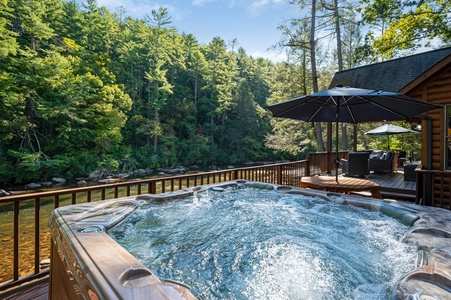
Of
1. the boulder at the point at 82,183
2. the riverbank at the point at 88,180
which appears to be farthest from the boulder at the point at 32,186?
the boulder at the point at 82,183

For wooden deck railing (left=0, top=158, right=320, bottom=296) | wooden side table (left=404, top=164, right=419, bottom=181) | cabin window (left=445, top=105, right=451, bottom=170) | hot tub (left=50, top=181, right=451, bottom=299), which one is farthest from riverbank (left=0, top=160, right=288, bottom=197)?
cabin window (left=445, top=105, right=451, bottom=170)

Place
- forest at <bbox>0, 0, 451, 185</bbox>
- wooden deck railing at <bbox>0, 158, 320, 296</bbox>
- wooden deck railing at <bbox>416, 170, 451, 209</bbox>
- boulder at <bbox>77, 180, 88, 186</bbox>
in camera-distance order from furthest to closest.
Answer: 1. boulder at <bbox>77, 180, 88, 186</bbox>
2. forest at <bbox>0, 0, 451, 185</bbox>
3. wooden deck railing at <bbox>416, 170, 451, 209</bbox>
4. wooden deck railing at <bbox>0, 158, 320, 296</bbox>

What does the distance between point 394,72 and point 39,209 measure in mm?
8765

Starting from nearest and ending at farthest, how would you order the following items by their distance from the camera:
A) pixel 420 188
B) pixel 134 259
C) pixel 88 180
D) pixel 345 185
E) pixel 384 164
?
pixel 134 259
pixel 345 185
pixel 420 188
pixel 384 164
pixel 88 180

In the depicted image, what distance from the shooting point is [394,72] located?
708 cm

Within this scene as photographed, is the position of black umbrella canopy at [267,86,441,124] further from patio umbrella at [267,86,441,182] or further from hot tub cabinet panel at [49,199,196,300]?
hot tub cabinet panel at [49,199,196,300]

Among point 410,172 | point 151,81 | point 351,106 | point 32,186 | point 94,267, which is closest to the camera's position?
point 94,267

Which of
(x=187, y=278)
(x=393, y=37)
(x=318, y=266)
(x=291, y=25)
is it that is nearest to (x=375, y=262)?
(x=318, y=266)

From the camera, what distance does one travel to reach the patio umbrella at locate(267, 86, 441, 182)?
337 cm

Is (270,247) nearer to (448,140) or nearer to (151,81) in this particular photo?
(448,140)

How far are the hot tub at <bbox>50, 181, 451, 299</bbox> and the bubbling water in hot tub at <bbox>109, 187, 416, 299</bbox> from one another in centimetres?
2

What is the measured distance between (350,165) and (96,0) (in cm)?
2234

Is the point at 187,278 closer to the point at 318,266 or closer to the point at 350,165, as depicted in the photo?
the point at 318,266

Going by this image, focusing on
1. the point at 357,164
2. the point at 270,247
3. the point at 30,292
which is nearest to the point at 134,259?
the point at 270,247
